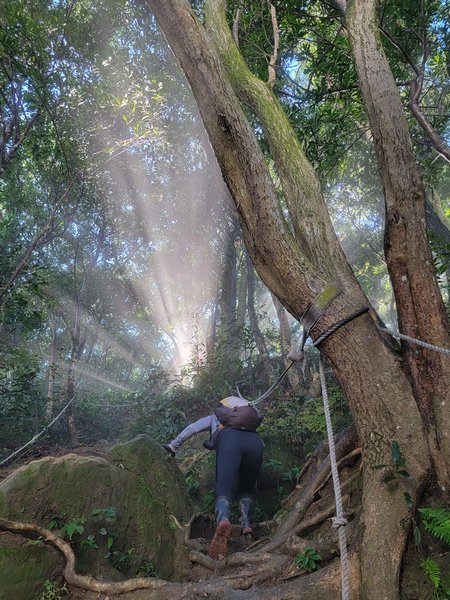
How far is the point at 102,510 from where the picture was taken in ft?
12.2

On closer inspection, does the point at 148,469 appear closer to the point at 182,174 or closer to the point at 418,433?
the point at 418,433

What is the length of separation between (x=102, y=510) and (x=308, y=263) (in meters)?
3.06

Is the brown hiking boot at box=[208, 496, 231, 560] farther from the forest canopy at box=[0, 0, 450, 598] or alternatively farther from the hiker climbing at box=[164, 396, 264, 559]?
the forest canopy at box=[0, 0, 450, 598]

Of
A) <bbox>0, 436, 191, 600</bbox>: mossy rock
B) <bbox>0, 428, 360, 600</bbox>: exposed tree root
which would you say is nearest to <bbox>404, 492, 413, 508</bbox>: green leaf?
<bbox>0, 428, 360, 600</bbox>: exposed tree root

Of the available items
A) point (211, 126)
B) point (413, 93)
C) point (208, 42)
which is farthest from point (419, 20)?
point (211, 126)

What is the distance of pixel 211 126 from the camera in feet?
10.3

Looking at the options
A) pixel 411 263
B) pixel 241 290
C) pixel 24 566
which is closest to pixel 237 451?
pixel 24 566

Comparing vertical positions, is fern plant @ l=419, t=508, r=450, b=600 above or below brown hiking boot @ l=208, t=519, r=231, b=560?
above

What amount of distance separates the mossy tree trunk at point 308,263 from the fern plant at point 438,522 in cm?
19

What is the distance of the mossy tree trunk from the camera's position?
2338mm

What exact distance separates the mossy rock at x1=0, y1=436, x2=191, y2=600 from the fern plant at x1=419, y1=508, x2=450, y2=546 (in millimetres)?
2759

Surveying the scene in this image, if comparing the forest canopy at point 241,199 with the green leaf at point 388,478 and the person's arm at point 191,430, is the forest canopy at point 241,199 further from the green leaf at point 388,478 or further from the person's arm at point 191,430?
the person's arm at point 191,430

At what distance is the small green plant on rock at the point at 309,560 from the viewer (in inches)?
104

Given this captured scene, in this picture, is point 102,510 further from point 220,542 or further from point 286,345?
point 286,345
